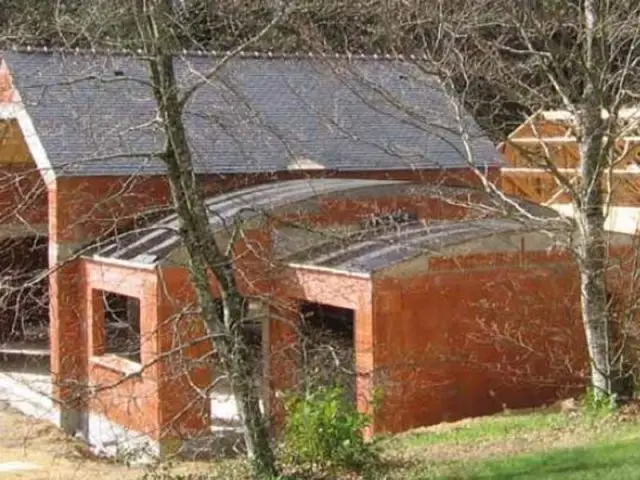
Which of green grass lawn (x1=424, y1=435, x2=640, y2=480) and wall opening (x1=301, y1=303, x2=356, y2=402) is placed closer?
green grass lawn (x1=424, y1=435, x2=640, y2=480)

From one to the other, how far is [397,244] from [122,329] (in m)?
7.94

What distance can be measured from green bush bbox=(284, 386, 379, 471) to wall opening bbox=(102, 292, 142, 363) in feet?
23.5

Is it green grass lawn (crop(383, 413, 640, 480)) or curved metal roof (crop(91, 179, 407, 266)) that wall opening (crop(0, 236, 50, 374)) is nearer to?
curved metal roof (crop(91, 179, 407, 266))

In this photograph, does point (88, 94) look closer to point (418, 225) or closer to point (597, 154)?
point (418, 225)

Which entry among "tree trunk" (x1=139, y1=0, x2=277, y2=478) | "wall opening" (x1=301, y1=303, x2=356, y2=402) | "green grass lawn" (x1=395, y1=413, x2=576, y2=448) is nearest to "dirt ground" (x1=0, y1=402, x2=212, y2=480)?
"wall opening" (x1=301, y1=303, x2=356, y2=402)

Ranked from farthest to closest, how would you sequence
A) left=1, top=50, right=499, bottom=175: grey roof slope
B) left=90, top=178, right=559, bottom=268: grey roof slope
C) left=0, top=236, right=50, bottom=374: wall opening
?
left=0, top=236, right=50, bottom=374: wall opening
left=1, top=50, right=499, bottom=175: grey roof slope
left=90, top=178, right=559, bottom=268: grey roof slope

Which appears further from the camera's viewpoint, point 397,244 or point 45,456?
point 45,456

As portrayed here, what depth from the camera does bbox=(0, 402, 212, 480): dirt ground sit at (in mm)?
17719

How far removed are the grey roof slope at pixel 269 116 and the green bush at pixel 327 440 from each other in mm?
8262

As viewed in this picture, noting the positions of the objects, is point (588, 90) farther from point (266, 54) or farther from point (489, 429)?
point (266, 54)

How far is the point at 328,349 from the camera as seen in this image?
12.4 metres

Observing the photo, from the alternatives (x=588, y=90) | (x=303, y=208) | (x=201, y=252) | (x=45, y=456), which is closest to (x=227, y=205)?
(x=303, y=208)

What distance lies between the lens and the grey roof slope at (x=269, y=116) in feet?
73.2

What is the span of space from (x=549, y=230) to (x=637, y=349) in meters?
2.22
